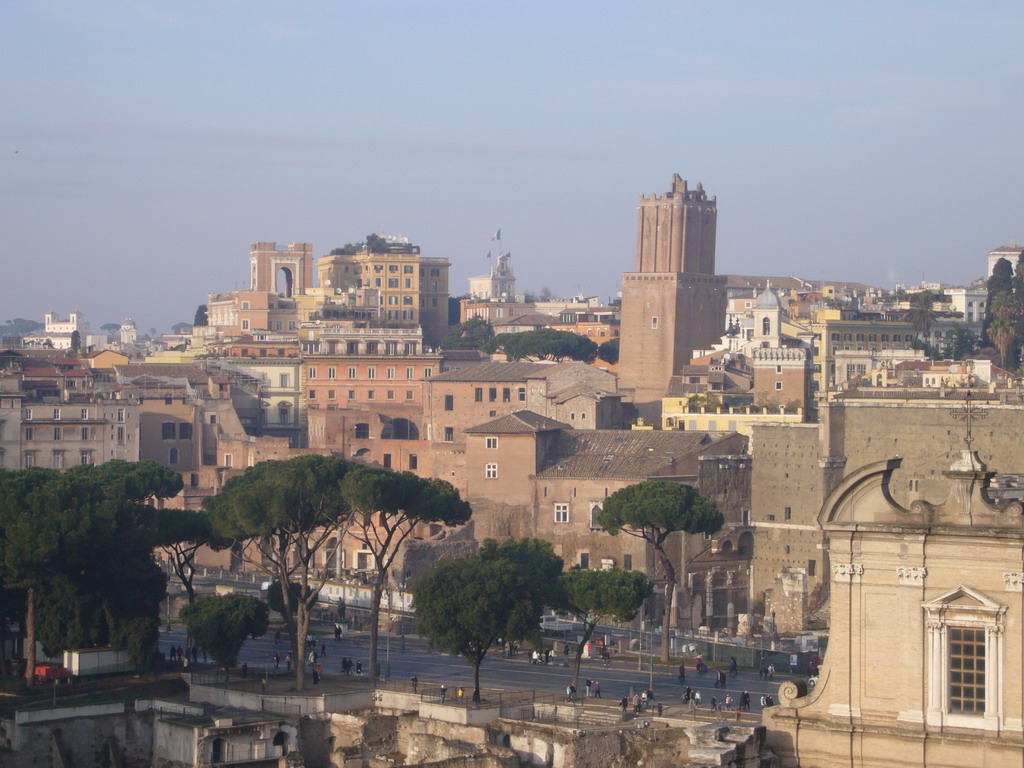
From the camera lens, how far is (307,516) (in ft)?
162

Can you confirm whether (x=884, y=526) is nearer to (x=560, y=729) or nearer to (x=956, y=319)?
(x=560, y=729)

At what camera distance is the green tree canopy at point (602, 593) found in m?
47.0

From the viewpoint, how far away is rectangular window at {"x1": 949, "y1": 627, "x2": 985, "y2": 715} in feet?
74.9

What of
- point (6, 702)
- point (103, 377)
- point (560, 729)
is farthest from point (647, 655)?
point (103, 377)

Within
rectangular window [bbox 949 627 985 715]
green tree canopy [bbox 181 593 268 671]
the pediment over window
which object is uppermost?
the pediment over window

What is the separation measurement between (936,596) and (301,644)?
2408 centimetres

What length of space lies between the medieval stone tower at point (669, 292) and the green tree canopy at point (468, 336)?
2200 centimetres

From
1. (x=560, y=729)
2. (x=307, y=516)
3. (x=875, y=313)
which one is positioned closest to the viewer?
(x=560, y=729)

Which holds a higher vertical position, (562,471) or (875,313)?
(875,313)

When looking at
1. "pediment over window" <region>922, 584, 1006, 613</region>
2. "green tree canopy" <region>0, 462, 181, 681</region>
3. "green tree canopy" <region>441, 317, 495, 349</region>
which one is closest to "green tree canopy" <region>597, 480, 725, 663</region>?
"green tree canopy" <region>0, 462, 181, 681</region>

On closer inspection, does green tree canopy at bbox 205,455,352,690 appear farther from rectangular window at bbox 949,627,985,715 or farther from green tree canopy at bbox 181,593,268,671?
rectangular window at bbox 949,627,985,715

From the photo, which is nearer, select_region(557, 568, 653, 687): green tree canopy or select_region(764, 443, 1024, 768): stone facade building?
select_region(764, 443, 1024, 768): stone facade building

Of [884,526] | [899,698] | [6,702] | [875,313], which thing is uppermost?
[875,313]

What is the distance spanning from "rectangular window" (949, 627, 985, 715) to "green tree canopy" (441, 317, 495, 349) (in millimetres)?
96486
